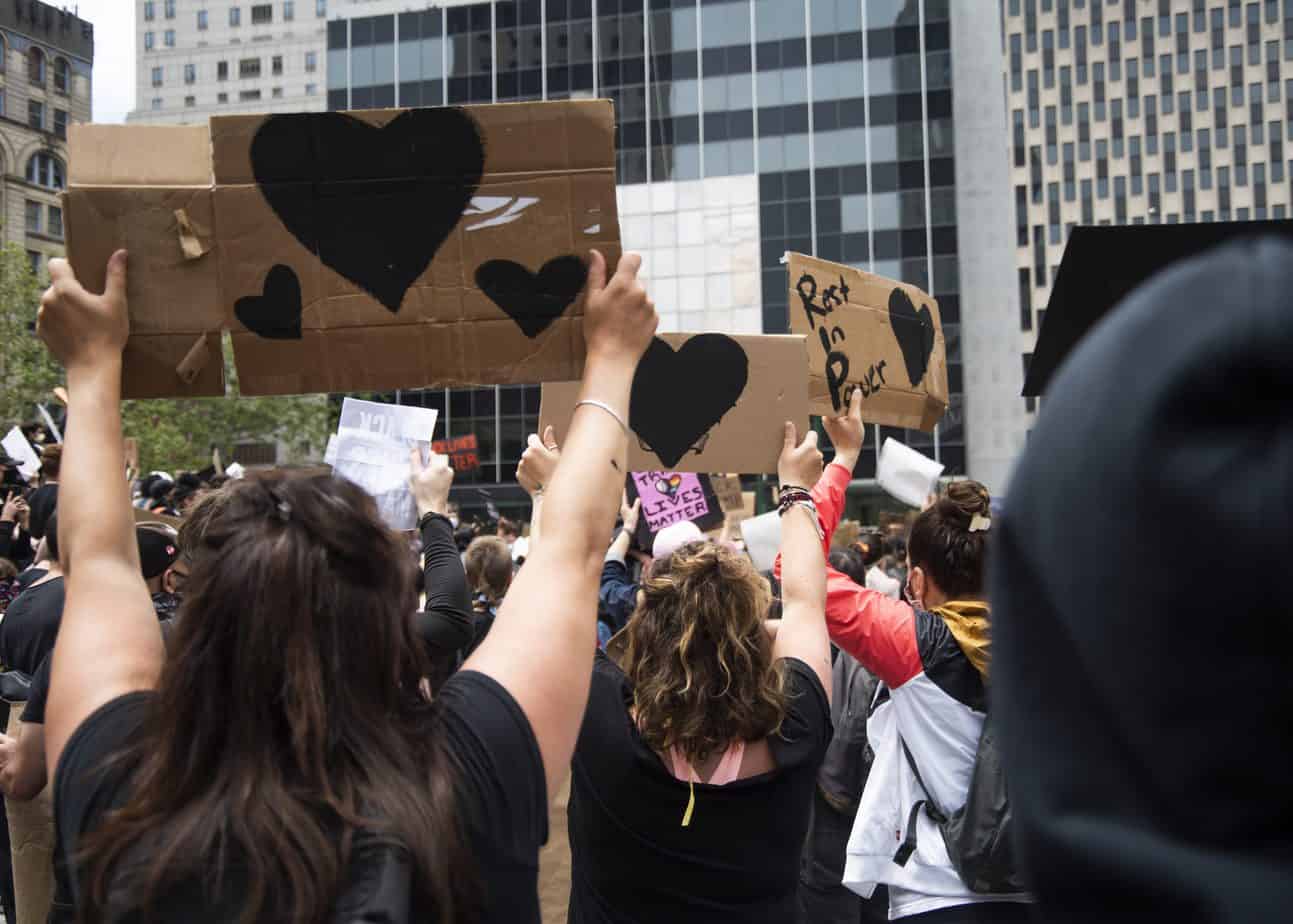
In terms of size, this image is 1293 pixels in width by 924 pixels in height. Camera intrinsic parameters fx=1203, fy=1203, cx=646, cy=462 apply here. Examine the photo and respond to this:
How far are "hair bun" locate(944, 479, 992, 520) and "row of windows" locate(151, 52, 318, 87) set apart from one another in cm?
9872

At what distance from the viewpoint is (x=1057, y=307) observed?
3.09m

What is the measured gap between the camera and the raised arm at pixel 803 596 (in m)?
2.95

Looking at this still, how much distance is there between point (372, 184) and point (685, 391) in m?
1.48

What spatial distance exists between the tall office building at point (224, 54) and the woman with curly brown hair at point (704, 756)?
96.9m

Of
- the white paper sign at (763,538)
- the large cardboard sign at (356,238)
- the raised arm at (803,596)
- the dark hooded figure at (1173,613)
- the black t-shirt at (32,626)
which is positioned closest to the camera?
the dark hooded figure at (1173,613)

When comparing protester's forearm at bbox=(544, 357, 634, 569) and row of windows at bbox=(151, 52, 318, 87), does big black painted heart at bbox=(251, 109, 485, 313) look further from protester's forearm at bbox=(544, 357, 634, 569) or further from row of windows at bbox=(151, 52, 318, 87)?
row of windows at bbox=(151, 52, 318, 87)

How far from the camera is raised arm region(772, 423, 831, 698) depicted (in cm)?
295

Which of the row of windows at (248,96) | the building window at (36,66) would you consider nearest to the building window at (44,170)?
the building window at (36,66)

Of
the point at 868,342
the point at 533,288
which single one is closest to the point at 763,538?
the point at 868,342

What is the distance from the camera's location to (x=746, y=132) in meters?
44.8

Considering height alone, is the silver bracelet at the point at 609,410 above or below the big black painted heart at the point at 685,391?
below

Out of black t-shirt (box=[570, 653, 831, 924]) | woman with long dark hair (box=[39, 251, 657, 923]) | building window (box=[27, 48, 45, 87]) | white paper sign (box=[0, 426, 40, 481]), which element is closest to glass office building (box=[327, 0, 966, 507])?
building window (box=[27, 48, 45, 87])

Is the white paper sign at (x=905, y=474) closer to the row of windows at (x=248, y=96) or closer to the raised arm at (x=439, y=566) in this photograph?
the raised arm at (x=439, y=566)

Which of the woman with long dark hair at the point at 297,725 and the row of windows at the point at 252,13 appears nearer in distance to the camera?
the woman with long dark hair at the point at 297,725
